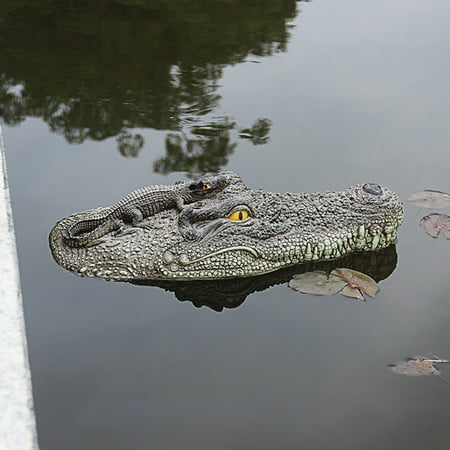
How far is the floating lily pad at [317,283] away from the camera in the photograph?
5117mm

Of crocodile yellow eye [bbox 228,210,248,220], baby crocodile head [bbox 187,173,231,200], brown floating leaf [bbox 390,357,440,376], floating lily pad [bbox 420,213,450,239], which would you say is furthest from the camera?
floating lily pad [bbox 420,213,450,239]

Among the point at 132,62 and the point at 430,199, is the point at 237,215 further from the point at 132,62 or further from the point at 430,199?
the point at 132,62

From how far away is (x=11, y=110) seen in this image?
8.23 m

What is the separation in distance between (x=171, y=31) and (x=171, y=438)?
751 centimetres

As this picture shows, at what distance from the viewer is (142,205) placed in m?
5.39

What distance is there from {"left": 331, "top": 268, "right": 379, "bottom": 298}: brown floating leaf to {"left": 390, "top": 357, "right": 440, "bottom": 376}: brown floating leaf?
0.74 metres

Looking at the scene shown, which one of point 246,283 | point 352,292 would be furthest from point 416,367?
point 246,283

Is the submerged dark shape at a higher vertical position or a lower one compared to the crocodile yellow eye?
lower

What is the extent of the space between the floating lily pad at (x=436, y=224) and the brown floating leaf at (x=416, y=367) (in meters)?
1.60

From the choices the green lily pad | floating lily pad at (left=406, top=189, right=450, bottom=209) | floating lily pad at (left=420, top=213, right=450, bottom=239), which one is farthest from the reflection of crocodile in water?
floating lily pad at (left=406, top=189, right=450, bottom=209)

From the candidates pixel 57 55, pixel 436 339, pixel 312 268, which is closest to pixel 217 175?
pixel 312 268

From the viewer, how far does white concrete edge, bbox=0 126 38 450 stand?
8.70 feet

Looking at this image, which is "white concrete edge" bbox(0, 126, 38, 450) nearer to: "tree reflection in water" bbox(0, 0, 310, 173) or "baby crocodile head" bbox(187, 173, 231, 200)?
"baby crocodile head" bbox(187, 173, 231, 200)

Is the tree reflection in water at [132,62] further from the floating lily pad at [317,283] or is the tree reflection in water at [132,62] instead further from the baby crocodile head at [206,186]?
the floating lily pad at [317,283]
